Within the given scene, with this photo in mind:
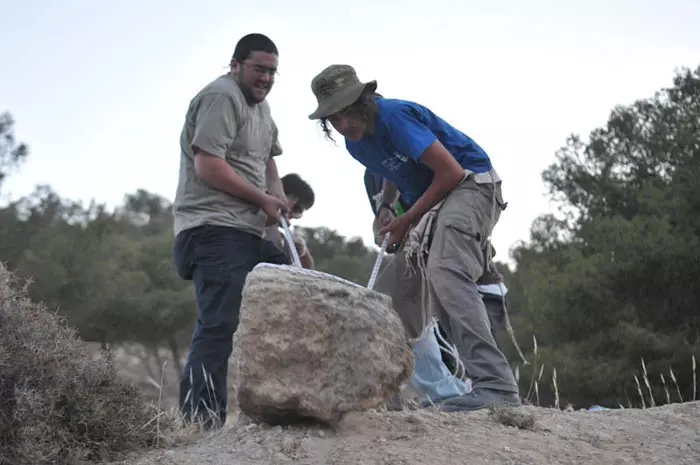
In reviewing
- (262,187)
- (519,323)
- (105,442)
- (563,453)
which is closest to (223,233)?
(262,187)

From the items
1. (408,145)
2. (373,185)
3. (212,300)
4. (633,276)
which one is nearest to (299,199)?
(373,185)

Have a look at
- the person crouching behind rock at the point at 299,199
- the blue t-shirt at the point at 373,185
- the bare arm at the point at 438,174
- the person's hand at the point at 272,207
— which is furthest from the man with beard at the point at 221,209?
the bare arm at the point at 438,174

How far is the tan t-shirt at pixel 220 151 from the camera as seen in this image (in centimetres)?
506

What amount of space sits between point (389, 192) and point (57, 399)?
7.62ft

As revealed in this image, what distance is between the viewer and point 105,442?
3545 mm

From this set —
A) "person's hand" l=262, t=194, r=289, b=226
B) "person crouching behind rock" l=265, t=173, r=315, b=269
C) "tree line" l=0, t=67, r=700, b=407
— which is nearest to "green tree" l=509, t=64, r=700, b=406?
"tree line" l=0, t=67, r=700, b=407

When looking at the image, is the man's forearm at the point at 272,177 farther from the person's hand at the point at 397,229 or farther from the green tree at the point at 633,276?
the green tree at the point at 633,276

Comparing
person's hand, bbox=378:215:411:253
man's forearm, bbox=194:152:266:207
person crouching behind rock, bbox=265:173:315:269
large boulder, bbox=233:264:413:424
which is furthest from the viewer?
person crouching behind rock, bbox=265:173:315:269

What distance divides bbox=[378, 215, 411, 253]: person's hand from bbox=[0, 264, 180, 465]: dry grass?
4.69ft

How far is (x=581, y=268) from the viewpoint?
52.1 ft

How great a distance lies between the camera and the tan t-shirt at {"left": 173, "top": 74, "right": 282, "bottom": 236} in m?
5.06

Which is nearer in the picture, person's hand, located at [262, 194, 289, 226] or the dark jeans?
the dark jeans

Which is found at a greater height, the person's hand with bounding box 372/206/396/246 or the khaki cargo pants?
the person's hand with bounding box 372/206/396/246

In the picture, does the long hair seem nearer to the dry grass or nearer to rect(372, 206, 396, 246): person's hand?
rect(372, 206, 396, 246): person's hand
